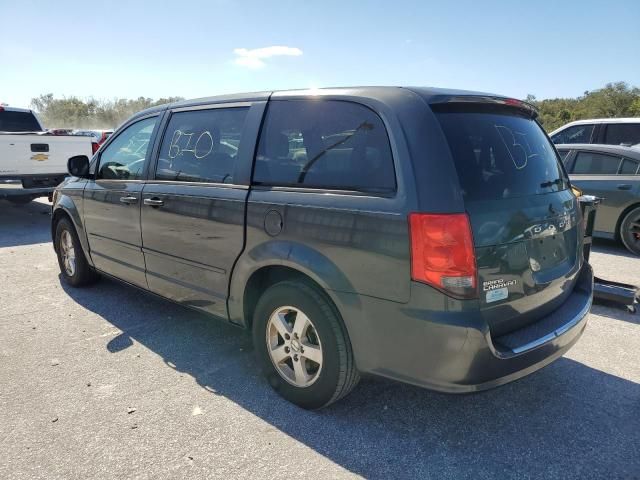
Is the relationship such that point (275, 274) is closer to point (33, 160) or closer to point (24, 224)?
Result: point (33, 160)

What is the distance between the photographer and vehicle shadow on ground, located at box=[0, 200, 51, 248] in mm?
7750

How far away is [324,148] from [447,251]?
3.11 feet

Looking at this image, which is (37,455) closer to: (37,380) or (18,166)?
(37,380)

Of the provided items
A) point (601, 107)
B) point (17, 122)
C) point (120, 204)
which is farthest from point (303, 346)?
point (601, 107)

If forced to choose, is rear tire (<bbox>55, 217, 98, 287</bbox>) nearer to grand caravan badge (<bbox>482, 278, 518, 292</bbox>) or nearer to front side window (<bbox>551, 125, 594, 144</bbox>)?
grand caravan badge (<bbox>482, 278, 518, 292</bbox>)

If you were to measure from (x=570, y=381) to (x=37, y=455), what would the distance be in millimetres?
3244

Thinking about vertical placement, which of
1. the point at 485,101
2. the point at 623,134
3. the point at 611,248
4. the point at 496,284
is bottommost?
the point at 611,248

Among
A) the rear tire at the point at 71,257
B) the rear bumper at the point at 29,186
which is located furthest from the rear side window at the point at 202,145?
the rear bumper at the point at 29,186

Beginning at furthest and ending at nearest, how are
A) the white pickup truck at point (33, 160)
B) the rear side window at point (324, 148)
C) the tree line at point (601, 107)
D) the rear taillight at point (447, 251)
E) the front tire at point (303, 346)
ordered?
the tree line at point (601, 107) → the white pickup truck at point (33, 160) → the front tire at point (303, 346) → the rear side window at point (324, 148) → the rear taillight at point (447, 251)

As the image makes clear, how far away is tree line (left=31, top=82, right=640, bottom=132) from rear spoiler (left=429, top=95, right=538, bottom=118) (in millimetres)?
394

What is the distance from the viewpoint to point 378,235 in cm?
231

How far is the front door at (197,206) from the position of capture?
3088 millimetres

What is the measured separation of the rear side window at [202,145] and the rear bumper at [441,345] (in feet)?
4.72

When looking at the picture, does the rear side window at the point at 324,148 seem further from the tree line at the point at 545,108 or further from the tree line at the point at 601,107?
the tree line at the point at 601,107
